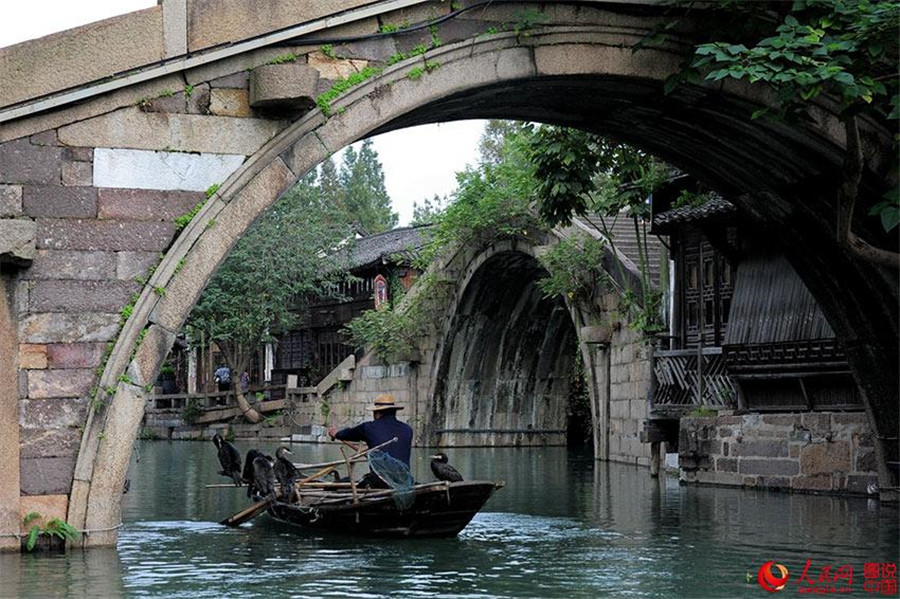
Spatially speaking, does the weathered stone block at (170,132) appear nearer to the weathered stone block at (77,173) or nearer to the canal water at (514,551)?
the weathered stone block at (77,173)

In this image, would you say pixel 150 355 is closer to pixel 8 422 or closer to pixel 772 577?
pixel 8 422

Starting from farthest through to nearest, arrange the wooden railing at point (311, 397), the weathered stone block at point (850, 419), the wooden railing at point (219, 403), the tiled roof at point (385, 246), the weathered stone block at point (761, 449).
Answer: the wooden railing at point (219, 403), the tiled roof at point (385, 246), the wooden railing at point (311, 397), the weathered stone block at point (761, 449), the weathered stone block at point (850, 419)

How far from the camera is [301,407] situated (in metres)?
38.3

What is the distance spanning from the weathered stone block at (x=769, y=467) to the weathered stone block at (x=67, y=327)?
9.54 meters

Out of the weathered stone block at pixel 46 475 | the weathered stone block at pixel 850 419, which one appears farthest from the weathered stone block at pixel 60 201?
the weathered stone block at pixel 850 419

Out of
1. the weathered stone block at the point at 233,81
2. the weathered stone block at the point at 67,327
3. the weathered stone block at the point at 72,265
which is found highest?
the weathered stone block at the point at 233,81

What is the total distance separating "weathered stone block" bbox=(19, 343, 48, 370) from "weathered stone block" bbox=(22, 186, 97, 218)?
2.82 feet

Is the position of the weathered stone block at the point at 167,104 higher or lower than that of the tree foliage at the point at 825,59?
lower

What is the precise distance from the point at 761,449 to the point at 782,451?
436mm

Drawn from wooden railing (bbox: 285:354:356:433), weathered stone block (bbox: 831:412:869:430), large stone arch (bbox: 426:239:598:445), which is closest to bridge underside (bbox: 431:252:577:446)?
large stone arch (bbox: 426:239:598:445)

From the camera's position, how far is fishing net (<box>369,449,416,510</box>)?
12453 millimetres

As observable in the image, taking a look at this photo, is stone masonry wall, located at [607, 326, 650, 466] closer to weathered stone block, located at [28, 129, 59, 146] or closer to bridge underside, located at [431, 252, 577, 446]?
bridge underside, located at [431, 252, 577, 446]

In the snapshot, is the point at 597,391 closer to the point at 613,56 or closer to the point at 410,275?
the point at 410,275

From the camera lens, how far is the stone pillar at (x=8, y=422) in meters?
10.4
